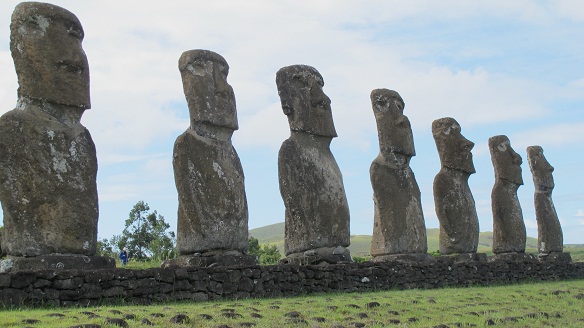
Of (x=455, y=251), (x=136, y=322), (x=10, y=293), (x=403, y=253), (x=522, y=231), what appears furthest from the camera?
(x=522, y=231)

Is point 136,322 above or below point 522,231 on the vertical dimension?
below

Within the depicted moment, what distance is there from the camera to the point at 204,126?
14.1 metres

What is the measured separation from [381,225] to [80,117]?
725cm

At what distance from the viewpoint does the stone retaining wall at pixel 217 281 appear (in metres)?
10.6

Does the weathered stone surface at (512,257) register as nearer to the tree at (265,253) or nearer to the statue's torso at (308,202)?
the statue's torso at (308,202)

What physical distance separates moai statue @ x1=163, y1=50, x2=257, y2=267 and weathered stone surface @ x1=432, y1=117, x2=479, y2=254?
7.08 metres

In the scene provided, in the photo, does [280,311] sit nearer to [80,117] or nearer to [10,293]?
[10,293]

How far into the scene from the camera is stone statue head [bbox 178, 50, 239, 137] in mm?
14076

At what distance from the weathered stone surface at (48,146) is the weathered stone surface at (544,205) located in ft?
50.0

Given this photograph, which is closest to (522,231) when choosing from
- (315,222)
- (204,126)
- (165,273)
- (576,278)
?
(576,278)

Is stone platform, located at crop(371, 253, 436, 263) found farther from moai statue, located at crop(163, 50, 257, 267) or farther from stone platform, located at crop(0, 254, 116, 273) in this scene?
stone platform, located at crop(0, 254, 116, 273)

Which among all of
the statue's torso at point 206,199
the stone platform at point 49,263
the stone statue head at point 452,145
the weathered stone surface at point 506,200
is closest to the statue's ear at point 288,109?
the statue's torso at point 206,199

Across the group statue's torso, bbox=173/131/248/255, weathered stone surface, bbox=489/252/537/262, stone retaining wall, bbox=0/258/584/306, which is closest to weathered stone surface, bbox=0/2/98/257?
stone retaining wall, bbox=0/258/584/306

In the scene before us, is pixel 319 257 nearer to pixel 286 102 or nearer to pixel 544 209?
pixel 286 102
